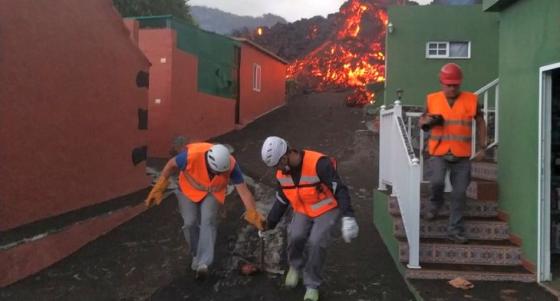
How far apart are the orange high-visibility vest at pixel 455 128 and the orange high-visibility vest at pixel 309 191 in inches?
57.8

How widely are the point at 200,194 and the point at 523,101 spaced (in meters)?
3.40

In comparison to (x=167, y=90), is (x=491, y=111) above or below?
below

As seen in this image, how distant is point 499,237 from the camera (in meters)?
5.75

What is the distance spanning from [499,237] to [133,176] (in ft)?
19.2

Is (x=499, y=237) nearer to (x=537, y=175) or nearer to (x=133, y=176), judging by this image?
(x=537, y=175)

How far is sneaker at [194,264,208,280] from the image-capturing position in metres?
5.49

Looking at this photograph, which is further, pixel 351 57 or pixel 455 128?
pixel 351 57

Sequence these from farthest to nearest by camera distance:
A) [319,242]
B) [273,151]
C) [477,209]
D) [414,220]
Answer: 1. [477,209]
2. [414,220]
3. [319,242]
4. [273,151]

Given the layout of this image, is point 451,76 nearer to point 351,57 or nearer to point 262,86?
point 262,86

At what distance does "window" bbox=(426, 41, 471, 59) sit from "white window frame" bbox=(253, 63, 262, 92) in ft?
24.7

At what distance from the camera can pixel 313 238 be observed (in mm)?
4844

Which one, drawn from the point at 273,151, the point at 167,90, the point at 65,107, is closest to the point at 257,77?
the point at 167,90

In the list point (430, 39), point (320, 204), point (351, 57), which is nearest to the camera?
point (320, 204)

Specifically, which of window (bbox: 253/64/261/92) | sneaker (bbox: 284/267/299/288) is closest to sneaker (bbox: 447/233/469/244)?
sneaker (bbox: 284/267/299/288)
